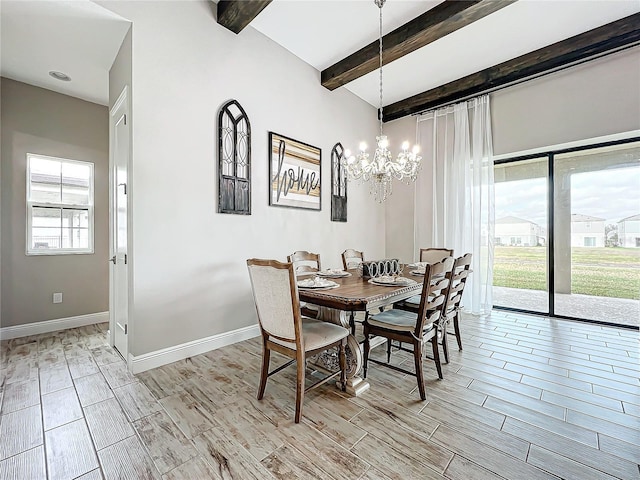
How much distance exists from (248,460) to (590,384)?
2.57 meters

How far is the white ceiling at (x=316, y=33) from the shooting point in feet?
8.08

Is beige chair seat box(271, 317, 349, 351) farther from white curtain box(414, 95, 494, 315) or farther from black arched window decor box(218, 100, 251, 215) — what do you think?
white curtain box(414, 95, 494, 315)

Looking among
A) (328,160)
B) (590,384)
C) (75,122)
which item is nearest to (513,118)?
(328,160)

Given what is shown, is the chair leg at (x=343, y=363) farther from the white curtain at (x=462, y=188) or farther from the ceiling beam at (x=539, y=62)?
the ceiling beam at (x=539, y=62)

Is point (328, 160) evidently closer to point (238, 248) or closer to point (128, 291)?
point (238, 248)

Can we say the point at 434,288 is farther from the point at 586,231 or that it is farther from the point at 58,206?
the point at 58,206

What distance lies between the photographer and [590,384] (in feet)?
7.22

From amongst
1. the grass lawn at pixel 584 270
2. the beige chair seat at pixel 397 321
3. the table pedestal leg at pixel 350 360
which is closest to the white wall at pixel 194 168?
the table pedestal leg at pixel 350 360

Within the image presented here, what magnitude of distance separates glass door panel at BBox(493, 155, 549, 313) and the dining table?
2917mm

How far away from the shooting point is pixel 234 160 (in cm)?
305

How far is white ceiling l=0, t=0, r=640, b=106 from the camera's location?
2.46 metres

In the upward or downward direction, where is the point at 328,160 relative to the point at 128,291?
upward

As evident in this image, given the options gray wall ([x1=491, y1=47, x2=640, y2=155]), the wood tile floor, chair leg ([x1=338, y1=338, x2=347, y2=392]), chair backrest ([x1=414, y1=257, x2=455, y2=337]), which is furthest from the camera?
gray wall ([x1=491, y1=47, x2=640, y2=155])

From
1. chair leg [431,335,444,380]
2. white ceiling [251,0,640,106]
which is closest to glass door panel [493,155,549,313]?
white ceiling [251,0,640,106]
